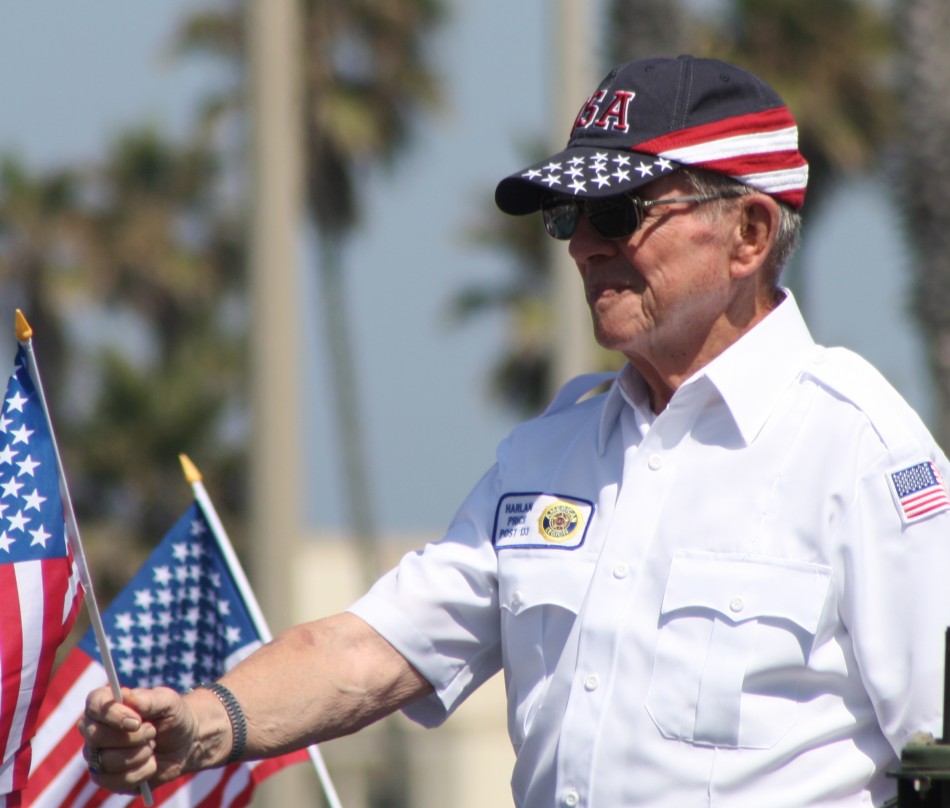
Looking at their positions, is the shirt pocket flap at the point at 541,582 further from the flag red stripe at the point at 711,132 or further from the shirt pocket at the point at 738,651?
the flag red stripe at the point at 711,132

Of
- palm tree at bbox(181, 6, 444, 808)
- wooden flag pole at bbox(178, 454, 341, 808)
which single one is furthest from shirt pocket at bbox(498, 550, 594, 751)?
palm tree at bbox(181, 6, 444, 808)

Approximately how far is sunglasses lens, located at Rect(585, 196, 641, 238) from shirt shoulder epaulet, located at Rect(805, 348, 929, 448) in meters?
0.37

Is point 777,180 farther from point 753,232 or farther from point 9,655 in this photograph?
point 9,655

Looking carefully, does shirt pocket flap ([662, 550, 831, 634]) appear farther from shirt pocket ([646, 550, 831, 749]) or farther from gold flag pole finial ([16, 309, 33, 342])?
gold flag pole finial ([16, 309, 33, 342])

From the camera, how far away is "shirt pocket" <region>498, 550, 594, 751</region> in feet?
9.82

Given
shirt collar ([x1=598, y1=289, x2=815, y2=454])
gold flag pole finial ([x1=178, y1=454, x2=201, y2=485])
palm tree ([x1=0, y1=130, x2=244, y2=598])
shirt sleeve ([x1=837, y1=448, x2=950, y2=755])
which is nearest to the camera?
shirt sleeve ([x1=837, y1=448, x2=950, y2=755])

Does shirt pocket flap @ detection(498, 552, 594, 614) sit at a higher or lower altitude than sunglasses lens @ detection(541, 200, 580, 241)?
lower

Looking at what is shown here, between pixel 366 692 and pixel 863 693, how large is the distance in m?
0.86

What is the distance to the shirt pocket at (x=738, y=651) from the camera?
9.12 feet

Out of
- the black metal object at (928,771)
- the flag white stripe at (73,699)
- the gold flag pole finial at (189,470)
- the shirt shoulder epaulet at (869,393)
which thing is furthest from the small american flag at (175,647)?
the black metal object at (928,771)

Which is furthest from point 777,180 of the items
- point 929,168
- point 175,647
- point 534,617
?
point 929,168

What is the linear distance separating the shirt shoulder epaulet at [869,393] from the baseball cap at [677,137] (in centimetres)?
29

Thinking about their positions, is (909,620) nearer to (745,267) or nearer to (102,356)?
(745,267)

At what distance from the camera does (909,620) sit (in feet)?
8.95
